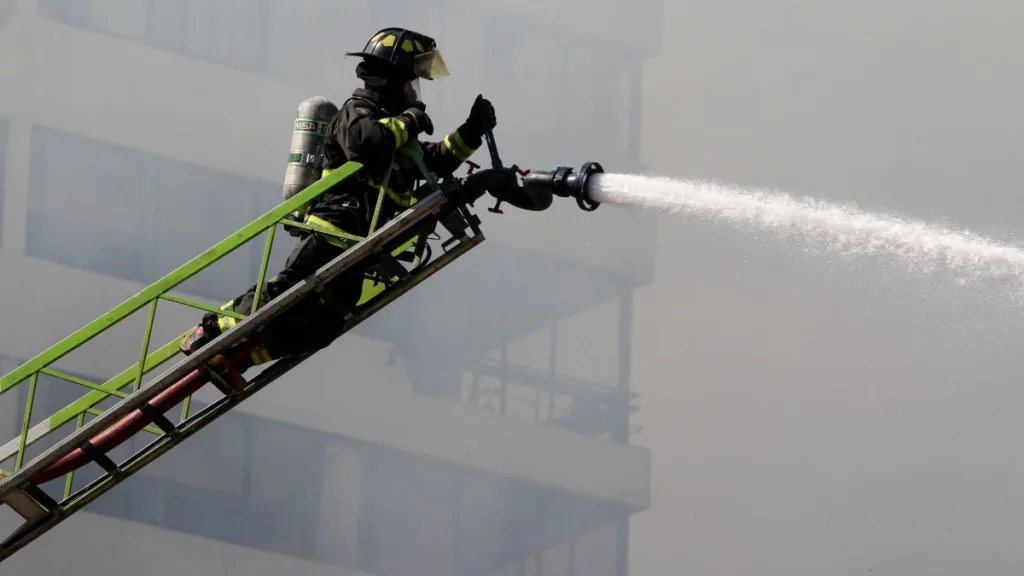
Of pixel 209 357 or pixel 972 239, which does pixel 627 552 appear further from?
pixel 209 357

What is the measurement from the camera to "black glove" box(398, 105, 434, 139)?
605cm

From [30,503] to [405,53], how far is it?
2.97 meters

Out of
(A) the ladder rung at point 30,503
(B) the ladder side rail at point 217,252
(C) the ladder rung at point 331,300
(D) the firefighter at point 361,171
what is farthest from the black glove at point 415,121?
(A) the ladder rung at point 30,503

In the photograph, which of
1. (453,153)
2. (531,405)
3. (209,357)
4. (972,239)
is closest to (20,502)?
(209,357)

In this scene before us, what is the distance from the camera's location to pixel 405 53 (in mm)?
6180

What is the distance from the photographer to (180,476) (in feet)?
35.6

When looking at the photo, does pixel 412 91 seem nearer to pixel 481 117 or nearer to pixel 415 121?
pixel 415 121

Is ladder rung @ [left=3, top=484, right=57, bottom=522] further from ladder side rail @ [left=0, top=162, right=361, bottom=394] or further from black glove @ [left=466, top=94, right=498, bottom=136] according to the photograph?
black glove @ [left=466, top=94, right=498, bottom=136]

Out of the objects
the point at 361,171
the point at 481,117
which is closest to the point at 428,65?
the point at 481,117

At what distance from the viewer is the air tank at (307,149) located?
6.45m

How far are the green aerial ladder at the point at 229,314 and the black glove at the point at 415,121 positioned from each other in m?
0.07

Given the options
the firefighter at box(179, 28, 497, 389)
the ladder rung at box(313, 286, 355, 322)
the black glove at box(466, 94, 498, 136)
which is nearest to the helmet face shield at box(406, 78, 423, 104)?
the firefighter at box(179, 28, 497, 389)

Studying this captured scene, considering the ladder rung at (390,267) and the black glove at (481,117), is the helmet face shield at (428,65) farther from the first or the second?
the ladder rung at (390,267)

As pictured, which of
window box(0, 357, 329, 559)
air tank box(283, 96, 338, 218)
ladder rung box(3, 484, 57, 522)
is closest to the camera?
air tank box(283, 96, 338, 218)
